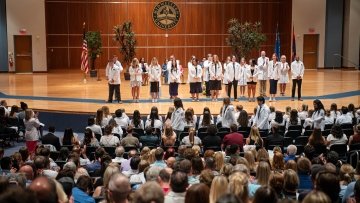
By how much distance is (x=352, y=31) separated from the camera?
33812 millimetres

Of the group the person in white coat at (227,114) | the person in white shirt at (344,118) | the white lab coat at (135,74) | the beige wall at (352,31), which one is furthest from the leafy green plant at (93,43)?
the person in white shirt at (344,118)

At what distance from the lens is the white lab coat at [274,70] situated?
20625 mm

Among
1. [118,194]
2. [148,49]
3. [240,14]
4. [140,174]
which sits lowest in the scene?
[140,174]

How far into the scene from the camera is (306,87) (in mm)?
24016

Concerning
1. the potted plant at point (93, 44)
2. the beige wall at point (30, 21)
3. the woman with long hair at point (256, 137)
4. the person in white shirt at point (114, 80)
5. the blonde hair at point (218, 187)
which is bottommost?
the woman with long hair at point (256, 137)

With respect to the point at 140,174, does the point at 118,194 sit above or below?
above

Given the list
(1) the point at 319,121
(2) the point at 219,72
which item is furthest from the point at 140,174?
(2) the point at 219,72

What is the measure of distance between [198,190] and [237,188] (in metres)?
1.05

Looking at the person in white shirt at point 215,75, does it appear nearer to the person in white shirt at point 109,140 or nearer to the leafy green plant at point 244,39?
the leafy green plant at point 244,39

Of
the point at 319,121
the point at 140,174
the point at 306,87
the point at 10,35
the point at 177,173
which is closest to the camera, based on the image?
the point at 177,173

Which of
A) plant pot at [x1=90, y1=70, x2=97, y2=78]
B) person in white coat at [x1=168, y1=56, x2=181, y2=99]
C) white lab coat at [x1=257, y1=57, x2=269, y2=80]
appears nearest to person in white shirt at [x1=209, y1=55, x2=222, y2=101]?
person in white coat at [x1=168, y1=56, x2=181, y2=99]

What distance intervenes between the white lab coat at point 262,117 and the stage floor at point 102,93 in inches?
140

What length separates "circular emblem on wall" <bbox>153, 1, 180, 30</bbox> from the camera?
34.0 m

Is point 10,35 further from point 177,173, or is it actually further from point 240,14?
point 177,173
